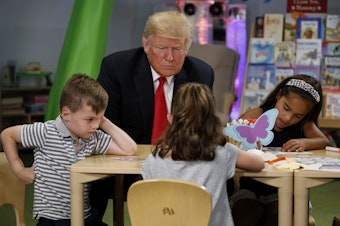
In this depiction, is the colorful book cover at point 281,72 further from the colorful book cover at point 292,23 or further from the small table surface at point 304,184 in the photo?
the small table surface at point 304,184

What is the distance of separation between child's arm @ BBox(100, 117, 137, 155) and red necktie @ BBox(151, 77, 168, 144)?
0.39 metres

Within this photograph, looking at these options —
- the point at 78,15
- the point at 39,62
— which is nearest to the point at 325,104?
the point at 78,15

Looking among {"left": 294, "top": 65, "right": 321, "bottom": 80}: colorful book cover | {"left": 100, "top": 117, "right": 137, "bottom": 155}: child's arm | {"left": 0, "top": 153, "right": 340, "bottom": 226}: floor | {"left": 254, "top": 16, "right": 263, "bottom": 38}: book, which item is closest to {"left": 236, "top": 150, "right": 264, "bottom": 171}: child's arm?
{"left": 100, "top": 117, "right": 137, "bottom": 155}: child's arm

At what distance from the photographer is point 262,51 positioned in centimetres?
636

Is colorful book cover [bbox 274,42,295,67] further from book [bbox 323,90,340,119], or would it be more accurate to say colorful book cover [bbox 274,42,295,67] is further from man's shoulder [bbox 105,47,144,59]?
man's shoulder [bbox 105,47,144,59]

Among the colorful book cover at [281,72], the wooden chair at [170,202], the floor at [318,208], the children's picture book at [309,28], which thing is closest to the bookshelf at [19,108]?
the floor at [318,208]

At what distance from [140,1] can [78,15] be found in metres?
1.51

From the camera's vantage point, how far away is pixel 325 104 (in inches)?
241

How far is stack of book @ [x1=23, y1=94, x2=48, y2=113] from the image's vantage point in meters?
6.91

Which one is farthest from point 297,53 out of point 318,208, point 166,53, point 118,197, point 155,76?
point 118,197

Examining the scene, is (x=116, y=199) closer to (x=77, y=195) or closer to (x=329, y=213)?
(x=77, y=195)

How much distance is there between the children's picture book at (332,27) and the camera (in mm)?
6246

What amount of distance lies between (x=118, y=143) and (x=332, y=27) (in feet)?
12.9

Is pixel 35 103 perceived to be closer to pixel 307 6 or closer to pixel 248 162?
pixel 307 6
